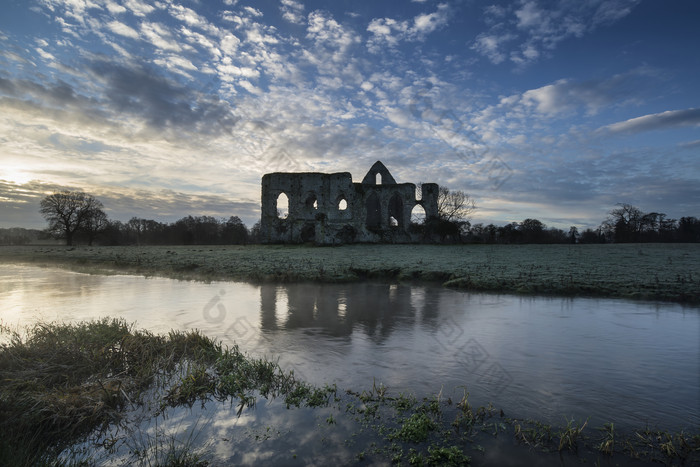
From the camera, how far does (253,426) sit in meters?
3.60

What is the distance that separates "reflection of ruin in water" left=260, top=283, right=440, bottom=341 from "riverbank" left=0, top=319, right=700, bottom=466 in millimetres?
2758

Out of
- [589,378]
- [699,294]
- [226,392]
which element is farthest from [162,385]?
[699,294]

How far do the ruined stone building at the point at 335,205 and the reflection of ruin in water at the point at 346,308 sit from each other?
2669 cm

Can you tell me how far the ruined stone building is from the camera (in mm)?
40594

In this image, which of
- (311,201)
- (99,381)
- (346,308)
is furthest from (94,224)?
(99,381)

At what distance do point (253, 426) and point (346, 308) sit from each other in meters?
Result: 5.91

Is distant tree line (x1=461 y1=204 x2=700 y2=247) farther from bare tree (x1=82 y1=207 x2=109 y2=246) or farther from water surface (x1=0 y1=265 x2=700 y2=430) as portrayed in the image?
bare tree (x1=82 y1=207 x2=109 y2=246)

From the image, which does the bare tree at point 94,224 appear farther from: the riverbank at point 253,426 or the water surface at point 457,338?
the riverbank at point 253,426

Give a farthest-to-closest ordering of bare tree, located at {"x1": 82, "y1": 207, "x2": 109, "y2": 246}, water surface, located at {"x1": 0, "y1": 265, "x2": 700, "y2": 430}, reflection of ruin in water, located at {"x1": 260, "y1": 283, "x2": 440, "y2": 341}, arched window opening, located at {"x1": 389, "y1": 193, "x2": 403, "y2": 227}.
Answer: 1. bare tree, located at {"x1": 82, "y1": 207, "x2": 109, "y2": 246}
2. arched window opening, located at {"x1": 389, "y1": 193, "x2": 403, "y2": 227}
3. reflection of ruin in water, located at {"x1": 260, "y1": 283, "x2": 440, "y2": 341}
4. water surface, located at {"x1": 0, "y1": 265, "x2": 700, "y2": 430}

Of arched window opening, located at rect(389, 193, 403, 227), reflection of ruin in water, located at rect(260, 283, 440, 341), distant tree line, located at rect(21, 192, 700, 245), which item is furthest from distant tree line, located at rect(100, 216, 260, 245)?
reflection of ruin in water, located at rect(260, 283, 440, 341)

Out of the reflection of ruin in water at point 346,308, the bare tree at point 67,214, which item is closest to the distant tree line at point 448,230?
the bare tree at point 67,214

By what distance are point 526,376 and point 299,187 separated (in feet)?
130

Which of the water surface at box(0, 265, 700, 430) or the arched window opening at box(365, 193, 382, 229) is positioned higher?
the arched window opening at box(365, 193, 382, 229)

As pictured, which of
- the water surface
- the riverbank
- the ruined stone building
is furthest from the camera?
the ruined stone building
